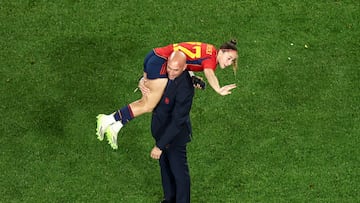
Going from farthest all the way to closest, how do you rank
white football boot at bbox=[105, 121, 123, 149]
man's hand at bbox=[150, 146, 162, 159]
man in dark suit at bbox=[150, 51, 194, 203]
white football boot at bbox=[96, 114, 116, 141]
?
white football boot at bbox=[96, 114, 116, 141]
white football boot at bbox=[105, 121, 123, 149]
man's hand at bbox=[150, 146, 162, 159]
man in dark suit at bbox=[150, 51, 194, 203]

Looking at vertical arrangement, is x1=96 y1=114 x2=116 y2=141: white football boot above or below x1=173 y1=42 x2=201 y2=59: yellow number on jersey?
below

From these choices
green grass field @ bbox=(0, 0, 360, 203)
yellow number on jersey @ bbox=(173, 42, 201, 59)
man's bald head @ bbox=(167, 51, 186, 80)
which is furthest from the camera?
green grass field @ bbox=(0, 0, 360, 203)

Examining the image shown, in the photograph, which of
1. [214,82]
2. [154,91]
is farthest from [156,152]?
[214,82]

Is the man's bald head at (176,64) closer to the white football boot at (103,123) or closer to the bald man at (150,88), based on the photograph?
the bald man at (150,88)

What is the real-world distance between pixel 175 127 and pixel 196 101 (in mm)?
2672

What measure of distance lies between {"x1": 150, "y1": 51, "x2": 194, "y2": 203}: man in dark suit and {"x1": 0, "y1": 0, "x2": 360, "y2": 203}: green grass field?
2.41ft

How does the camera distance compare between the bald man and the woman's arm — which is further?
the woman's arm

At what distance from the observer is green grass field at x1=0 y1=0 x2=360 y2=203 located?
936cm

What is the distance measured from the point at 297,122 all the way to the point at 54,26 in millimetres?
4078

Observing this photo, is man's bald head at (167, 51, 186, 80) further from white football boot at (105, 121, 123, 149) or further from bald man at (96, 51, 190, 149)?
white football boot at (105, 121, 123, 149)

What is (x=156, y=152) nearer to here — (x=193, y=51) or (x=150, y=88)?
(x=150, y=88)

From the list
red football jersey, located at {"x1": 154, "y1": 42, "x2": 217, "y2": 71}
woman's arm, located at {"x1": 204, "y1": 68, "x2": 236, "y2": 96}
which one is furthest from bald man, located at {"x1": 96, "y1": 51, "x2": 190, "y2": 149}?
woman's arm, located at {"x1": 204, "y1": 68, "x2": 236, "y2": 96}

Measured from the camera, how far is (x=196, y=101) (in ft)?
34.3

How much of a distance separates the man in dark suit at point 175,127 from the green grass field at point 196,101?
0.73m
